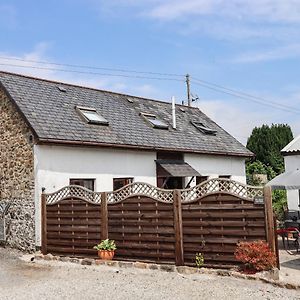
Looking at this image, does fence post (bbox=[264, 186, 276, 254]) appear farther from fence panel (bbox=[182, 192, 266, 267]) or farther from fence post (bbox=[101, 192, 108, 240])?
fence post (bbox=[101, 192, 108, 240])

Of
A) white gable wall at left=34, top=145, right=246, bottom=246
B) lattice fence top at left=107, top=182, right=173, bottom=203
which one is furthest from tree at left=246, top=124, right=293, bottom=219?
lattice fence top at left=107, top=182, right=173, bottom=203

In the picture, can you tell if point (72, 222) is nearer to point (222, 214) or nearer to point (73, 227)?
point (73, 227)

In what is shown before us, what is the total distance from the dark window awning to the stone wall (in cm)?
614

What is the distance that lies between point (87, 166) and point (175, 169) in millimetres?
4578

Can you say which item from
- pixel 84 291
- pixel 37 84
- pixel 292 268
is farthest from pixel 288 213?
pixel 37 84

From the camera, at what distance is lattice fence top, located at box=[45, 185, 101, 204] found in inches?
514

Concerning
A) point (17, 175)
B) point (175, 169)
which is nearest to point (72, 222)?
point (17, 175)

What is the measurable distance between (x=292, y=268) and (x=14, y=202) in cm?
992

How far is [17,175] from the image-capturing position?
15.6 meters

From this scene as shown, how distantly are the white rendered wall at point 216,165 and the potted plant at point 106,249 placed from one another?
915 centimetres

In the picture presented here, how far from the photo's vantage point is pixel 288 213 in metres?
15.8

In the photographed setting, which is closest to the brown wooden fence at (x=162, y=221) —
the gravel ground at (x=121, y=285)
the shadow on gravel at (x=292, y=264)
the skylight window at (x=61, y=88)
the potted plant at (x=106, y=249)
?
the potted plant at (x=106, y=249)

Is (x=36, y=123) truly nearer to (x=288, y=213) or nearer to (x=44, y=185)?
(x=44, y=185)

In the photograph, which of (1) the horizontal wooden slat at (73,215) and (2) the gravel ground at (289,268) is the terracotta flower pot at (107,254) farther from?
(2) the gravel ground at (289,268)
